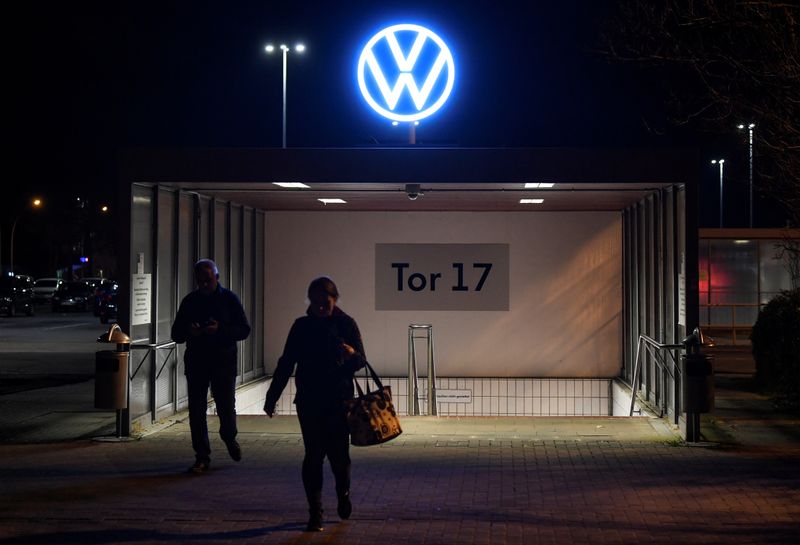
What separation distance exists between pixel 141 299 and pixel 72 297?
132 feet

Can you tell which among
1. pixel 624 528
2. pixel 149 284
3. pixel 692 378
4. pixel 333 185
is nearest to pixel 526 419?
pixel 692 378

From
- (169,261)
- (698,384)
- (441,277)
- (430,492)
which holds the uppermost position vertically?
(169,261)

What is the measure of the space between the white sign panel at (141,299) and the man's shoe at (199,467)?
7.97 ft

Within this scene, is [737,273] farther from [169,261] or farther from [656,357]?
[169,261]

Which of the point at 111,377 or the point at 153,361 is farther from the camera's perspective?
the point at 153,361

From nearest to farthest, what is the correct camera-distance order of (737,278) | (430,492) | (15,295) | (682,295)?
(430,492), (682,295), (737,278), (15,295)

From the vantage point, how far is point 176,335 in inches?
370

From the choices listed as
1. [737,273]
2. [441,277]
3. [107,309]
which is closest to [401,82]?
[441,277]

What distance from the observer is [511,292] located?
53.2ft

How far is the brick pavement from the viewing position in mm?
7332

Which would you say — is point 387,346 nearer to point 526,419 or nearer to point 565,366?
point 565,366

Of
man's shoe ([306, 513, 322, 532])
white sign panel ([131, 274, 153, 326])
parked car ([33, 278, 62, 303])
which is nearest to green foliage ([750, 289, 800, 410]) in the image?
white sign panel ([131, 274, 153, 326])

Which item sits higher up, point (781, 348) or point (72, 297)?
point (72, 297)

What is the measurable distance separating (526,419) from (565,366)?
128 inches
